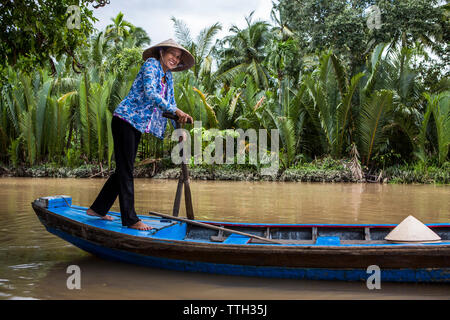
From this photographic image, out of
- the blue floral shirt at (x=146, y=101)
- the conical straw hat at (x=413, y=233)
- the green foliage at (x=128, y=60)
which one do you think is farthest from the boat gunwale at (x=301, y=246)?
the green foliage at (x=128, y=60)

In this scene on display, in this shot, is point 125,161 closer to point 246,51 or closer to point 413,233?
point 413,233

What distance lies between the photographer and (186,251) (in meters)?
3.10

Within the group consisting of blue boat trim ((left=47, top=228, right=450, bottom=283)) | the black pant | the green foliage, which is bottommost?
blue boat trim ((left=47, top=228, right=450, bottom=283))

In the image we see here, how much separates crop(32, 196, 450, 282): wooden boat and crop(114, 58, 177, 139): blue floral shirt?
2.81ft

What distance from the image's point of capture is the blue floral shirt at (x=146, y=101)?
3471 millimetres

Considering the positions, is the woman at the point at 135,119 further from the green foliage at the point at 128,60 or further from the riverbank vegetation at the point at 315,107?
the green foliage at the point at 128,60

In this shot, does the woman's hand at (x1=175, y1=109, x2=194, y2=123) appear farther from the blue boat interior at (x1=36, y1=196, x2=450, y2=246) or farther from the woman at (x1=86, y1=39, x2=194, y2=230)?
the blue boat interior at (x1=36, y1=196, x2=450, y2=246)

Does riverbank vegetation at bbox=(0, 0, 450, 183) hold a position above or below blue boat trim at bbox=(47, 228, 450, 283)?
above

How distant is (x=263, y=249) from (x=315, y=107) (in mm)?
12222

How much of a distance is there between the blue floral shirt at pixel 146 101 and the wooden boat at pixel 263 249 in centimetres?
86

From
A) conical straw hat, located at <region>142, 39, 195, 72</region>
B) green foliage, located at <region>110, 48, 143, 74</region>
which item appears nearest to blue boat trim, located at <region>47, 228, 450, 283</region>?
conical straw hat, located at <region>142, 39, 195, 72</region>

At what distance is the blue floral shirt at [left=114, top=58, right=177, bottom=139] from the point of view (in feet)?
11.4

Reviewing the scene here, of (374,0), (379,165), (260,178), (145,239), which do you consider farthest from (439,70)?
(145,239)

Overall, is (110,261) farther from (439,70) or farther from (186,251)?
(439,70)
